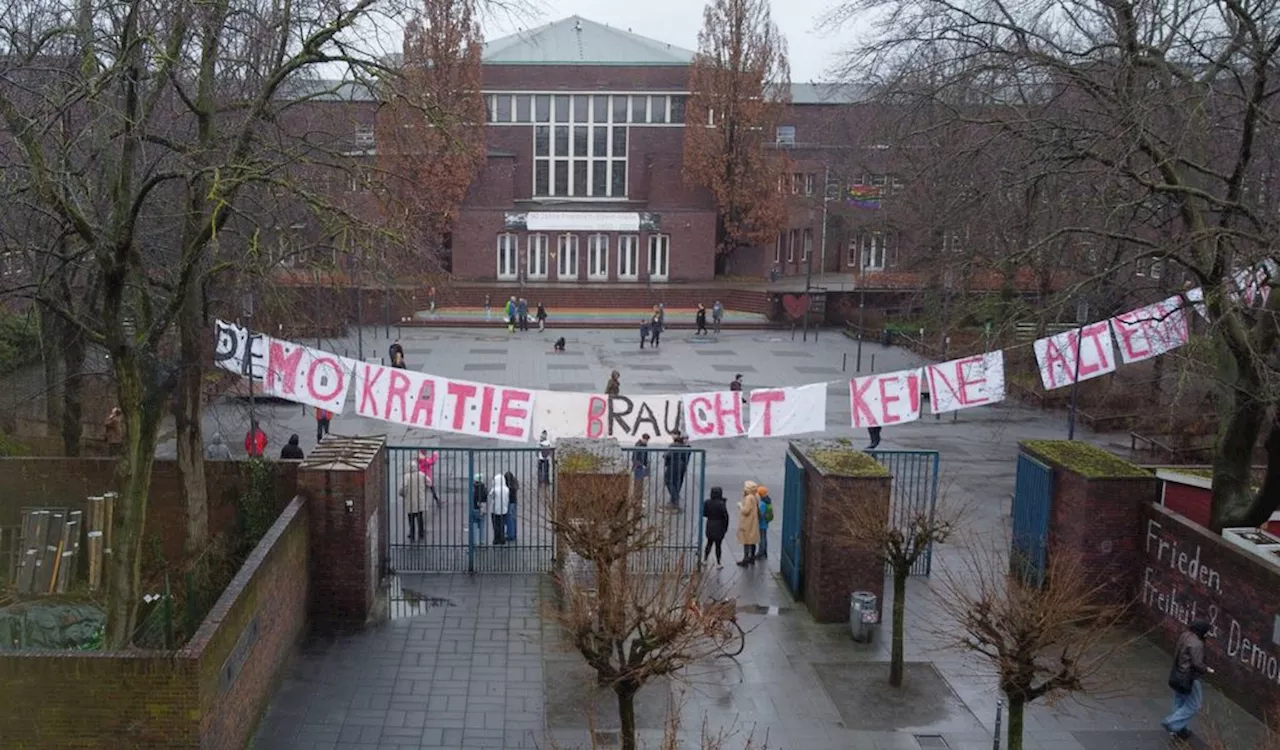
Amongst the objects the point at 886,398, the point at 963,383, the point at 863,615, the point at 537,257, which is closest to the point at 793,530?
the point at 863,615

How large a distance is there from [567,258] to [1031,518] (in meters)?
39.7

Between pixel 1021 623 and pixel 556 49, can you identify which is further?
pixel 556 49

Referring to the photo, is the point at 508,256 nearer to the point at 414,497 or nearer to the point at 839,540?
the point at 414,497

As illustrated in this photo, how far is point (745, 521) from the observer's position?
16.8 meters

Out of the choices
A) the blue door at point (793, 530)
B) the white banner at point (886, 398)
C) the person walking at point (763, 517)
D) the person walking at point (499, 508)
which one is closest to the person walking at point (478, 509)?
the person walking at point (499, 508)

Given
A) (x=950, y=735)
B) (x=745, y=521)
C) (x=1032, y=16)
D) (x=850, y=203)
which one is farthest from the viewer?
(x=850, y=203)

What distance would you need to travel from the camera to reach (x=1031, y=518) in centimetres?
1584

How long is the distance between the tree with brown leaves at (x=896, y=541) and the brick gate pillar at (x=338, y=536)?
241 inches

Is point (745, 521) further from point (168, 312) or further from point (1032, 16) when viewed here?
point (168, 312)

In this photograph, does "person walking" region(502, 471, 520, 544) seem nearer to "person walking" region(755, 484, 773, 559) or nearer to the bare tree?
"person walking" region(755, 484, 773, 559)

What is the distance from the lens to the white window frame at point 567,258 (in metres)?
53.6

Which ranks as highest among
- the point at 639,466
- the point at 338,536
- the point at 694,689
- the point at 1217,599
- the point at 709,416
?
the point at 709,416

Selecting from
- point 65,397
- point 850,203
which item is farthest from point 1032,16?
point 850,203

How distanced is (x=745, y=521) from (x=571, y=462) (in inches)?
135
